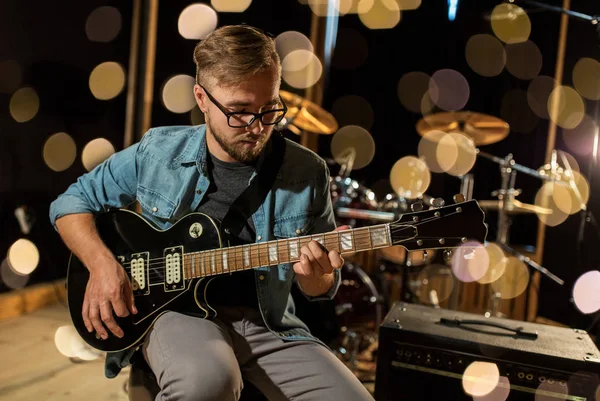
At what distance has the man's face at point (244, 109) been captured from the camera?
160 cm

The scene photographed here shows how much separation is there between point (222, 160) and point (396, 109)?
12.5 ft

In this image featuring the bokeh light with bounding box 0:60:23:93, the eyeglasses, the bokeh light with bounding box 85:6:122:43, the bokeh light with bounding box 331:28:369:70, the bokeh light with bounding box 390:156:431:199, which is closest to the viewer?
the eyeglasses

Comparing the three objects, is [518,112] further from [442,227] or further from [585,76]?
[442,227]

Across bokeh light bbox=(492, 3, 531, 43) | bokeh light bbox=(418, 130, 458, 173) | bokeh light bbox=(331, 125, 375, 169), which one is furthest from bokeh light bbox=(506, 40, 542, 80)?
bokeh light bbox=(331, 125, 375, 169)

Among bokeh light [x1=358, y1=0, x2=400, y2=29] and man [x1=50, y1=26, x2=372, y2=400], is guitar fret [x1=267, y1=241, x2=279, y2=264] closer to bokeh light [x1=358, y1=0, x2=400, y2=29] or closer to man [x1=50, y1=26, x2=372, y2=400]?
man [x1=50, y1=26, x2=372, y2=400]

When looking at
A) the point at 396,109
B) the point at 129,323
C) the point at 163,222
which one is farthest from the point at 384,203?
the point at 129,323

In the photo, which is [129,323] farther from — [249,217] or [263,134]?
[263,134]

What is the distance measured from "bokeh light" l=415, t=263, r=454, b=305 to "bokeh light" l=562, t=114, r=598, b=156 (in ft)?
5.51

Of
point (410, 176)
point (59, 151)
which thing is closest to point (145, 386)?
point (59, 151)

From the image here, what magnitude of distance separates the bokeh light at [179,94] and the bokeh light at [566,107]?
3.54m

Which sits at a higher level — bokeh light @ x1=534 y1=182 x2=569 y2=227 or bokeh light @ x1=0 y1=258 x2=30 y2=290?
bokeh light @ x1=534 y1=182 x2=569 y2=227

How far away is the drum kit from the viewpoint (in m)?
3.31

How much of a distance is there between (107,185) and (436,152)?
3984 mm

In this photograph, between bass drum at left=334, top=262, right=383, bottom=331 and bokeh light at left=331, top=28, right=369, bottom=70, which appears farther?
bokeh light at left=331, top=28, right=369, bottom=70
